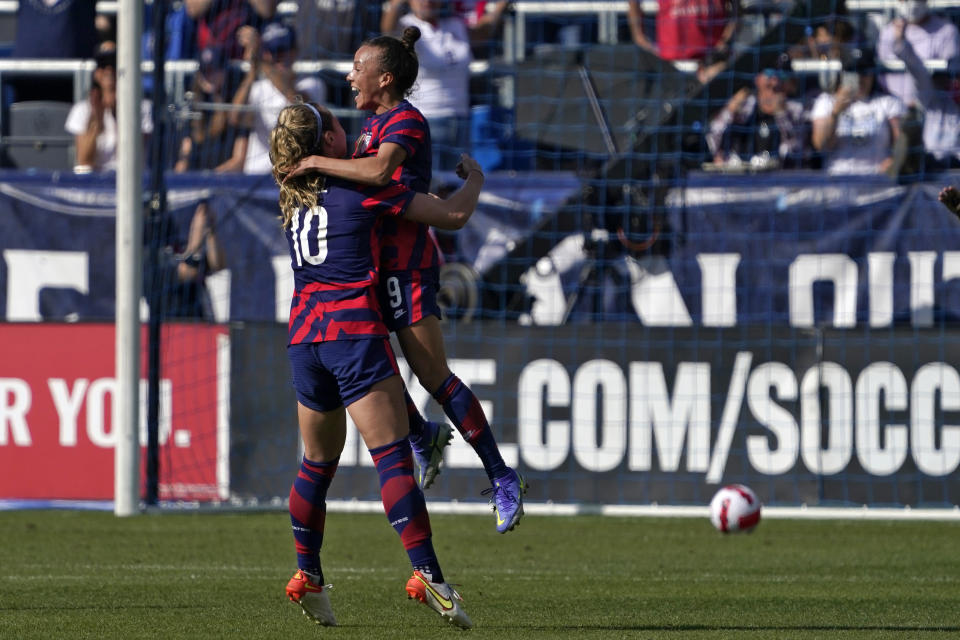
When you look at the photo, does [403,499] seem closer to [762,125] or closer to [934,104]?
[762,125]

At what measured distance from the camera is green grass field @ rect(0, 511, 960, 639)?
6.00m

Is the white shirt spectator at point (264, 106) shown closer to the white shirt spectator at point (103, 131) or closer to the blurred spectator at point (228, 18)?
the blurred spectator at point (228, 18)

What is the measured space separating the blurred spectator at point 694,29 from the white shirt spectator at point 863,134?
1.13m

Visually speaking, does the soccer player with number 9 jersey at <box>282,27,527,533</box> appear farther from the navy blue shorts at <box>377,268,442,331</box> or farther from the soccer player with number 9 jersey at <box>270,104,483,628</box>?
the soccer player with number 9 jersey at <box>270,104,483,628</box>

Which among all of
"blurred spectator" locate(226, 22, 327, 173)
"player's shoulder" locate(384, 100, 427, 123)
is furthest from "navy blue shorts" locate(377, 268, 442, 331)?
"blurred spectator" locate(226, 22, 327, 173)

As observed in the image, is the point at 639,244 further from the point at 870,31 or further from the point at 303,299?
the point at 303,299

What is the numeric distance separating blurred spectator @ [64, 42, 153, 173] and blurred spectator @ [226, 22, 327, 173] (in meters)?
1.40

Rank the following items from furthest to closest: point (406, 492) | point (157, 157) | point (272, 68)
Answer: point (272, 68) < point (157, 157) < point (406, 492)

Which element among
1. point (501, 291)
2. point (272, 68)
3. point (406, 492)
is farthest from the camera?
point (272, 68)

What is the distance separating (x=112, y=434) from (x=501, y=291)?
10.0ft

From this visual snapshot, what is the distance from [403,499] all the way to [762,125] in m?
7.63

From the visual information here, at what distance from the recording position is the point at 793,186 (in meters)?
11.7

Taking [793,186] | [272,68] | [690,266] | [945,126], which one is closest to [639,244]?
[690,266]

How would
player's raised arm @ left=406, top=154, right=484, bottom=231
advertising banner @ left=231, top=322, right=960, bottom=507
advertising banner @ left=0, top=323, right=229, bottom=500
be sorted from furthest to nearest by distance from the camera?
advertising banner @ left=0, top=323, right=229, bottom=500 < advertising banner @ left=231, top=322, right=960, bottom=507 < player's raised arm @ left=406, top=154, right=484, bottom=231
